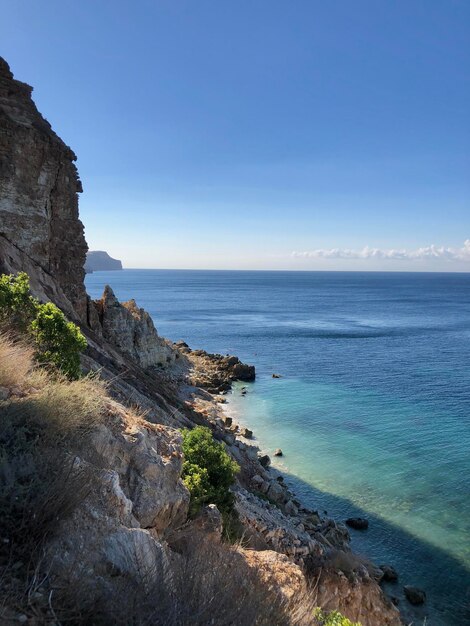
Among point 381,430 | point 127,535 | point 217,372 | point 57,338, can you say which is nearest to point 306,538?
point 57,338

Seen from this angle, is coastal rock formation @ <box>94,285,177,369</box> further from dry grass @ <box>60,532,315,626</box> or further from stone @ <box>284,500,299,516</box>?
dry grass @ <box>60,532,315,626</box>

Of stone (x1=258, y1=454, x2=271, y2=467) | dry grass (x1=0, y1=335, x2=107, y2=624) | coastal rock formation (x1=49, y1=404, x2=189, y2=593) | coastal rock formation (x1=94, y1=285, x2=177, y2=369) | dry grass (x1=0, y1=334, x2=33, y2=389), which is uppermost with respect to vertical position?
dry grass (x1=0, y1=334, x2=33, y2=389)

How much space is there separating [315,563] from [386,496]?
42.1ft

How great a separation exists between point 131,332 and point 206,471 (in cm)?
3709

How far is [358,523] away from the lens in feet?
77.0

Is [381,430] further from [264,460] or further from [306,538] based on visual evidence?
[306,538]

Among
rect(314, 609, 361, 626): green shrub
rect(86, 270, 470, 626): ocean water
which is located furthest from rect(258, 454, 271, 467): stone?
rect(314, 609, 361, 626): green shrub

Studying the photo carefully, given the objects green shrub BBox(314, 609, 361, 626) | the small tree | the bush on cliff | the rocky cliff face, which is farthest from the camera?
the rocky cliff face

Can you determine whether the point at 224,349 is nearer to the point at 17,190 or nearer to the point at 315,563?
the point at 17,190

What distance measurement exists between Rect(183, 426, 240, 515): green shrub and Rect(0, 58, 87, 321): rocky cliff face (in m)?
16.3

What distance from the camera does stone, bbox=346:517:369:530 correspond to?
23.4 metres

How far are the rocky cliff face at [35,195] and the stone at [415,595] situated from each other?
25.0m

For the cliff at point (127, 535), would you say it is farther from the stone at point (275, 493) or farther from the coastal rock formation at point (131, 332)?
the coastal rock formation at point (131, 332)

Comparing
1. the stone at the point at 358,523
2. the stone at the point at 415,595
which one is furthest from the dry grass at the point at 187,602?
the stone at the point at 358,523
